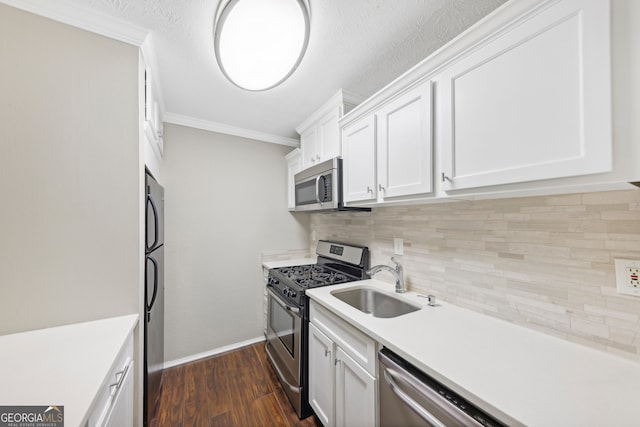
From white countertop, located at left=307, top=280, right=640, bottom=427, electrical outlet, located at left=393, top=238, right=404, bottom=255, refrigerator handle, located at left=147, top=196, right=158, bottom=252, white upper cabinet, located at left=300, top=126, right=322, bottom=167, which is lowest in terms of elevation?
white countertop, located at left=307, top=280, right=640, bottom=427

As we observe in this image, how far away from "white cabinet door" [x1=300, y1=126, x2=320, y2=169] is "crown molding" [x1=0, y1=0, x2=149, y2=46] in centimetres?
137

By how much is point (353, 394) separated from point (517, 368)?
779 millimetres

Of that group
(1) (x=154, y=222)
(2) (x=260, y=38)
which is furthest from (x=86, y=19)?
(1) (x=154, y=222)

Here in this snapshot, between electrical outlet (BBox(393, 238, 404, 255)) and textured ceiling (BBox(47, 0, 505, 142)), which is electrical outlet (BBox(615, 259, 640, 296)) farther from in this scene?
textured ceiling (BBox(47, 0, 505, 142))

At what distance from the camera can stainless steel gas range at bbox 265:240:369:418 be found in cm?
164

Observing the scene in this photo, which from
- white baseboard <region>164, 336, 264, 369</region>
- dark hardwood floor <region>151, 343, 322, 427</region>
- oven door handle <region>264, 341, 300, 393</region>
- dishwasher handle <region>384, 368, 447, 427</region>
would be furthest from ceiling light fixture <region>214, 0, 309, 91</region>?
white baseboard <region>164, 336, 264, 369</region>

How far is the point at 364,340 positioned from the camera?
1.15 m

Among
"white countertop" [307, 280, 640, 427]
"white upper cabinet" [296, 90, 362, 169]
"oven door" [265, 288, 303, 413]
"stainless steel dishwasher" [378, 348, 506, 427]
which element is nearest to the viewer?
"white countertop" [307, 280, 640, 427]

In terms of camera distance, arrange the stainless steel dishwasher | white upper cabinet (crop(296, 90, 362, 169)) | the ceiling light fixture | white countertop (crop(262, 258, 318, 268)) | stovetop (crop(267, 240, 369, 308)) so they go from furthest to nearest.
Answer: white countertop (crop(262, 258, 318, 268)) → white upper cabinet (crop(296, 90, 362, 169)) → stovetop (crop(267, 240, 369, 308)) → the ceiling light fixture → the stainless steel dishwasher

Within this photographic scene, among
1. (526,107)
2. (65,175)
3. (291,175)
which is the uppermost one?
(291,175)

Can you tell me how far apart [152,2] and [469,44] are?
1.48m

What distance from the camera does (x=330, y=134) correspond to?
2.03 metres

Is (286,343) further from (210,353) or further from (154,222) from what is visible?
(154,222)

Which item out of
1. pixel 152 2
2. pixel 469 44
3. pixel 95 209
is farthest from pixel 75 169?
pixel 469 44
